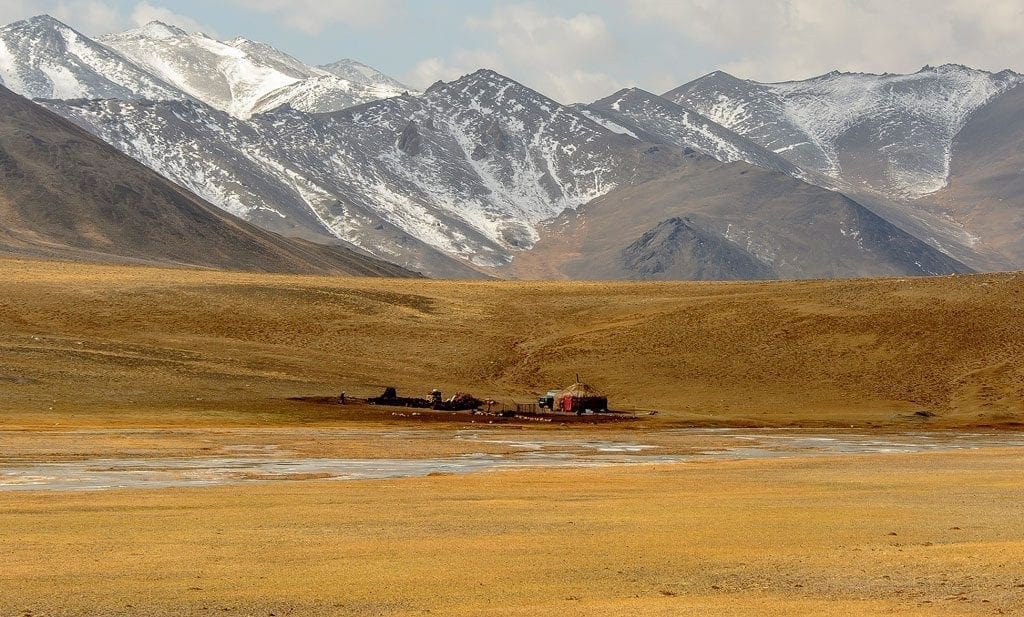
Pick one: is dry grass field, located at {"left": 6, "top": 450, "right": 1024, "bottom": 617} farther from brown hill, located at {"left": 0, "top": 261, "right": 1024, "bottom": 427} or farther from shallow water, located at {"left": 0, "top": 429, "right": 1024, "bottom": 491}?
brown hill, located at {"left": 0, "top": 261, "right": 1024, "bottom": 427}

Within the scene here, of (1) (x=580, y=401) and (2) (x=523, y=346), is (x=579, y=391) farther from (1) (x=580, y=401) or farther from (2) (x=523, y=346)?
(2) (x=523, y=346)

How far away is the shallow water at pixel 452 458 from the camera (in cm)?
4150

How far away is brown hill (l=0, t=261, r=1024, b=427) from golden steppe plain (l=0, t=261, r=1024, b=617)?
39 centimetres

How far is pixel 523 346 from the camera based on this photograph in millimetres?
116812

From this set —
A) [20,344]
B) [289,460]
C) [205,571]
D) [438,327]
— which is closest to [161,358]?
[20,344]

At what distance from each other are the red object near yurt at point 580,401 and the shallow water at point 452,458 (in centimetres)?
1214

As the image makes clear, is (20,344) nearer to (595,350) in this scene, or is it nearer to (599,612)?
(595,350)

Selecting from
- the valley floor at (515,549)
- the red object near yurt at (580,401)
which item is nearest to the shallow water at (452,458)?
the valley floor at (515,549)

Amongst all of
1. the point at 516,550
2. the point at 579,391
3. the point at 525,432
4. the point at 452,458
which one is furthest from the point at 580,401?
the point at 516,550

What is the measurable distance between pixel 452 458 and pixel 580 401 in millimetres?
35037

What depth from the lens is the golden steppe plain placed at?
21875mm

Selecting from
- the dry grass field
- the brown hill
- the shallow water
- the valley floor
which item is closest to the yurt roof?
the brown hill

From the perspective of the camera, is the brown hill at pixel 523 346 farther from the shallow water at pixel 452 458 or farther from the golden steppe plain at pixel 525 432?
the shallow water at pixel 452 458

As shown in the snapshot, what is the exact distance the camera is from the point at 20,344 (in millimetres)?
91375
